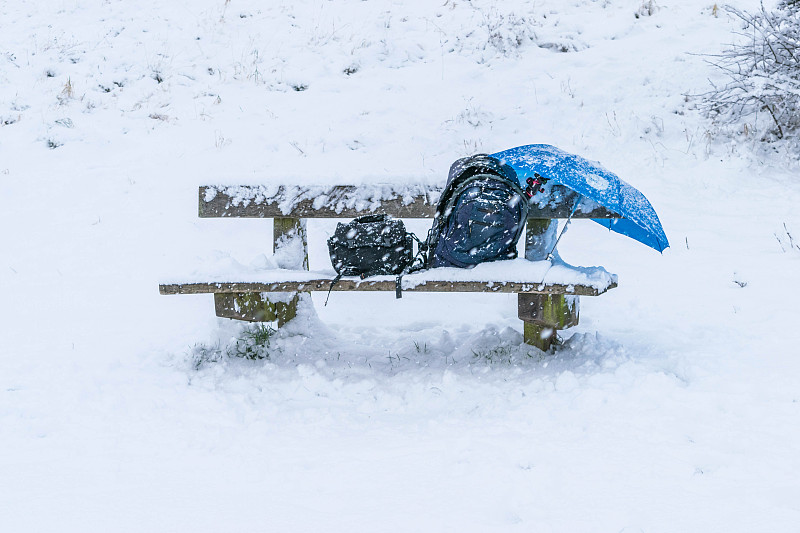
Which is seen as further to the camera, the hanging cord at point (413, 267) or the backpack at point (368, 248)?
the backpack at point (368, 248)

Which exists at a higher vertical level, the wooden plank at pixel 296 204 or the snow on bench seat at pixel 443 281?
the wooden plank at pixel 296 204

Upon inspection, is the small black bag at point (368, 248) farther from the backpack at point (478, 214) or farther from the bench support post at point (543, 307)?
the bench support post at point (543, 307)

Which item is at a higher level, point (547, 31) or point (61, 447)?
point (547, 31)

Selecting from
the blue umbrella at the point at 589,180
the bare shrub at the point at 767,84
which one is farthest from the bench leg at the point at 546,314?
the bare shrub at the point at 767,84

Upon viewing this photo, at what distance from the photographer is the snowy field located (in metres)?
2.79

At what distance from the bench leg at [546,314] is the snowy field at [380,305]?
0.45 ft

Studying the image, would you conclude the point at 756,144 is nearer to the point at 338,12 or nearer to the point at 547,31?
the point at 547,31

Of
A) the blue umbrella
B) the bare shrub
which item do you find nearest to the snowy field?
the bare shrub

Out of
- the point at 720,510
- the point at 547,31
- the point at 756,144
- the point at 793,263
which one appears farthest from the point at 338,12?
the point at 720,510

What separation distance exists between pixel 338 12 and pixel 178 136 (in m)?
4.10

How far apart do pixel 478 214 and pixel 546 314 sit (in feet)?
2.44

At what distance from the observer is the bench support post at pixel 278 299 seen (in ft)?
13.9

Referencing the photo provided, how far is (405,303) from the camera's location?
5371 mm

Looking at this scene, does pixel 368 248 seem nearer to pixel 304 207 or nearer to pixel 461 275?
pixel 461 275
